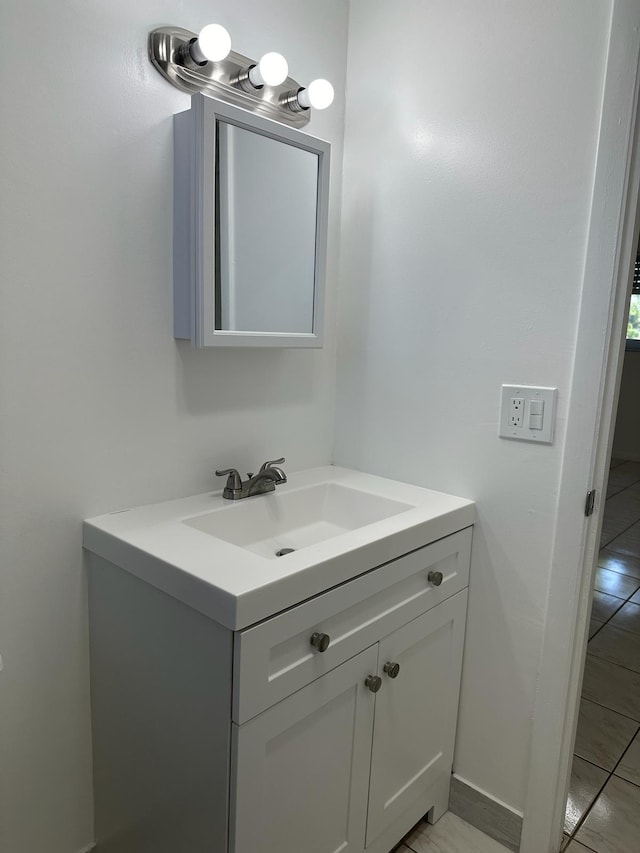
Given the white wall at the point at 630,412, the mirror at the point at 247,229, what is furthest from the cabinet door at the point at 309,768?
the white wall at the point at 630,412


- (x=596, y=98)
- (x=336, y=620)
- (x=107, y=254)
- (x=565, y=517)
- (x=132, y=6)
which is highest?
(x=132, y=6)

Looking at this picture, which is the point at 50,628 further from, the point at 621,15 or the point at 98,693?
the point at 621,15

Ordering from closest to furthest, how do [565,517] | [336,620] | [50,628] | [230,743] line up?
[230,743], [336,620], [50,628], [565,517]

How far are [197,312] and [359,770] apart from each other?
41.9 inches

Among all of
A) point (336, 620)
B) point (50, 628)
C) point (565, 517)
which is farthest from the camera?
point (565, 517)

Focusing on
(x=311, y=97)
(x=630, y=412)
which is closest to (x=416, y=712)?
(x=311, y=97)

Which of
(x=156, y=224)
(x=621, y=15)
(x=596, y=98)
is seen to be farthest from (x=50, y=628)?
(x=621, y=15)

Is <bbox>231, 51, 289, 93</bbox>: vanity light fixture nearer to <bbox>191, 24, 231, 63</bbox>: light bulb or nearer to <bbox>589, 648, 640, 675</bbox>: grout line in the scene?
<bbox>191, 24, 231, 63</bbox>: light bulb

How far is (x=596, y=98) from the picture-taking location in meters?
1.27

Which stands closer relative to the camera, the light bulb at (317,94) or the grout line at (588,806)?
the light bulb at (317,94)

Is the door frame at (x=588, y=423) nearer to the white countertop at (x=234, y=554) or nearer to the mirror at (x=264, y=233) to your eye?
the white countertop at (x=234, y=554)

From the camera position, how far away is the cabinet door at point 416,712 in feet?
4.38

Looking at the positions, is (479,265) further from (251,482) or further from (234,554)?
(234,554)

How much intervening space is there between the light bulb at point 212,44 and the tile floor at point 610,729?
2074mm
